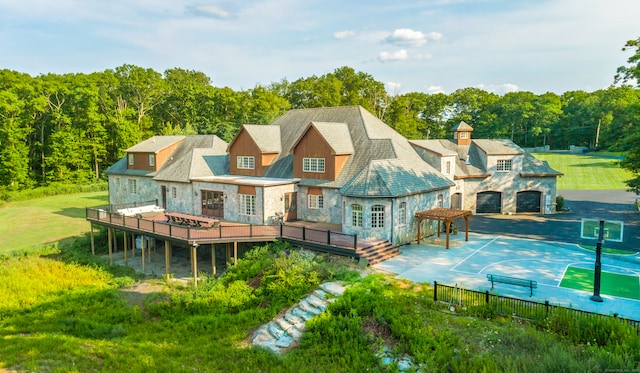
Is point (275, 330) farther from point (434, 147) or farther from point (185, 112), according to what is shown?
point (185, 112)

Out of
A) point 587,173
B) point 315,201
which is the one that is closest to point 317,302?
point 315,201

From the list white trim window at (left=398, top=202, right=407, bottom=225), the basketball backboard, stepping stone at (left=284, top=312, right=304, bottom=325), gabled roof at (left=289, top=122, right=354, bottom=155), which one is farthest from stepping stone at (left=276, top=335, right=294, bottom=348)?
gabled roof at (left=289, top=122, right=354, bottom=155)

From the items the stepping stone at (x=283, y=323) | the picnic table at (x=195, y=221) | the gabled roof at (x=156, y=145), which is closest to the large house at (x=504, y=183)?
the picnic table at (x=195, y=221)

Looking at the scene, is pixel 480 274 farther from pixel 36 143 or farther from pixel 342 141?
pixel 36 143

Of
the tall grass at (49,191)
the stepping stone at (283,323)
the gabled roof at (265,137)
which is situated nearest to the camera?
the stepping stone at (283,323)

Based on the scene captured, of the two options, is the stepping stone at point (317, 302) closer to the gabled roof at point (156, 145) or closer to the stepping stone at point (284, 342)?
the stepping stone at point (284, 342)
